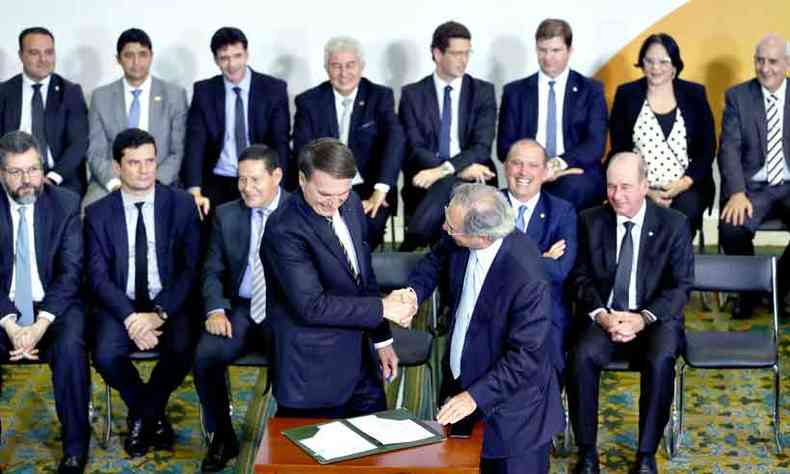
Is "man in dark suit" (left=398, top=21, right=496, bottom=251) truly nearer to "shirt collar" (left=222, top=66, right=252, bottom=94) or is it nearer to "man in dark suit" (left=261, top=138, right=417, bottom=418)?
"shirt collar" (left=222, top=66, right=252, bottom=94)

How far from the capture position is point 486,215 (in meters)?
4.26

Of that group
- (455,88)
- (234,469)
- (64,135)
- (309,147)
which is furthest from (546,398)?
(64,135)

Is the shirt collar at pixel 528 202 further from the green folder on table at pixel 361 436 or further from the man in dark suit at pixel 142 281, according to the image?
the green folder on table at pixel 361 436

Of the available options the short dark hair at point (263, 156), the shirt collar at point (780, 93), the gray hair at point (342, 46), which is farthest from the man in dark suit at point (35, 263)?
the shirt collar at point (780, 93)

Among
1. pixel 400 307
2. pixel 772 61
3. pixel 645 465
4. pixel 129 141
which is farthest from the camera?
pixel 772 61

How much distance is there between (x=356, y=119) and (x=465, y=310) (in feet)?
9.52

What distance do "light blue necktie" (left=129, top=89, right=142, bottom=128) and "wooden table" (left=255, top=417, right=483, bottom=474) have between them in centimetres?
364

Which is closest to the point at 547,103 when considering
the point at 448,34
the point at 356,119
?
the point at 448,34

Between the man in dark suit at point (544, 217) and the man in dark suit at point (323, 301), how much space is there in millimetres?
1219

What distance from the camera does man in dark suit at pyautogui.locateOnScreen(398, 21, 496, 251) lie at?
7086 mm

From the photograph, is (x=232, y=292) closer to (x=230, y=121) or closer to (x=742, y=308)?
(x=230, y=121)

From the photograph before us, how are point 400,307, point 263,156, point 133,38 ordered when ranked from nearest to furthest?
point 400,307
point 263,156
point 133,38

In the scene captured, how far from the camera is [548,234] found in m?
5.76

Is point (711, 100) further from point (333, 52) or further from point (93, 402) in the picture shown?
point (93, 402)
